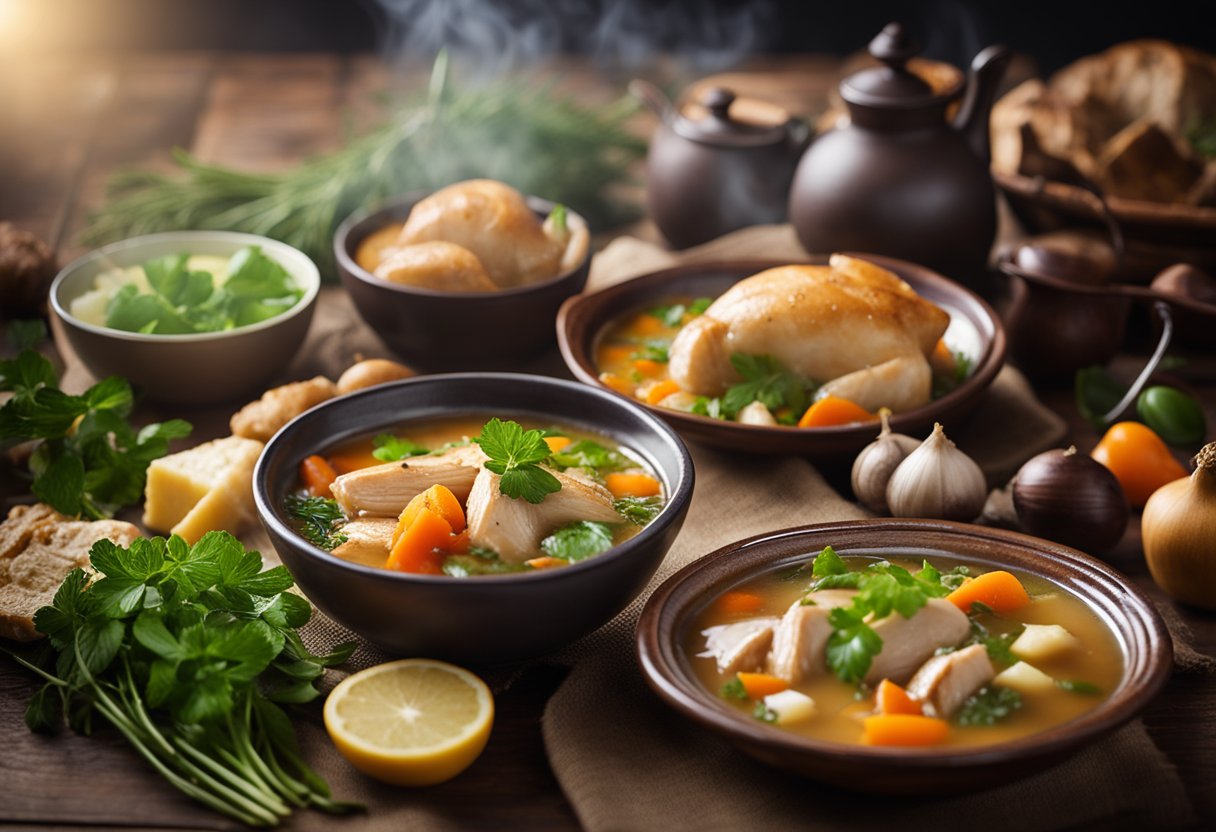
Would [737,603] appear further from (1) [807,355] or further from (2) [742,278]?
(2) [742,278]

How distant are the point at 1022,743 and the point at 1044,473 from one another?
1103 millimetres

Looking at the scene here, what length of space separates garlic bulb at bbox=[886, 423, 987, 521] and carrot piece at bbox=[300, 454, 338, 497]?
1321 millimetres

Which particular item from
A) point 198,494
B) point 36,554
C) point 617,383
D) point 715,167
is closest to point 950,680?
point 617,383

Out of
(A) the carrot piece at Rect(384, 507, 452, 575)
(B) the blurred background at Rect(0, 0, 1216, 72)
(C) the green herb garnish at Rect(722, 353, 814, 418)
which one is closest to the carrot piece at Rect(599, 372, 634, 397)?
(C) the green herb garnish at Rect(722, 353, 814, 418)

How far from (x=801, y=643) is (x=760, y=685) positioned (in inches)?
4.1

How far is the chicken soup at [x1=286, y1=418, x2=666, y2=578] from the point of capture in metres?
2.66

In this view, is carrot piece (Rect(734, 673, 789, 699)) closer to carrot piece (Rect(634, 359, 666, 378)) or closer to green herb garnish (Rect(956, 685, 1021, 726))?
green herb garnish (Rect(956, 685, 1021, 726))

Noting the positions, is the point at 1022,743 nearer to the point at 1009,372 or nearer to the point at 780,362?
the point at 780,362

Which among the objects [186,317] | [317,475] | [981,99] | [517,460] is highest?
[981,99]

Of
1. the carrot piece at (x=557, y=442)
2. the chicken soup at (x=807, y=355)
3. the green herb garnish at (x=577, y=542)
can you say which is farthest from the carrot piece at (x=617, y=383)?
the green herb garnish at (x=577, y=542)

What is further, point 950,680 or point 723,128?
point 723,128

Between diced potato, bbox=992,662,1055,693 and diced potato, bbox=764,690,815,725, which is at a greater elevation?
diced potato, bbox=992,662,1055,693

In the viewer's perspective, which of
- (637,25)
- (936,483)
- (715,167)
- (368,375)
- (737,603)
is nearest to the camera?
(737,603)

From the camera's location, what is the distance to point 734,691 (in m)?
2.39
